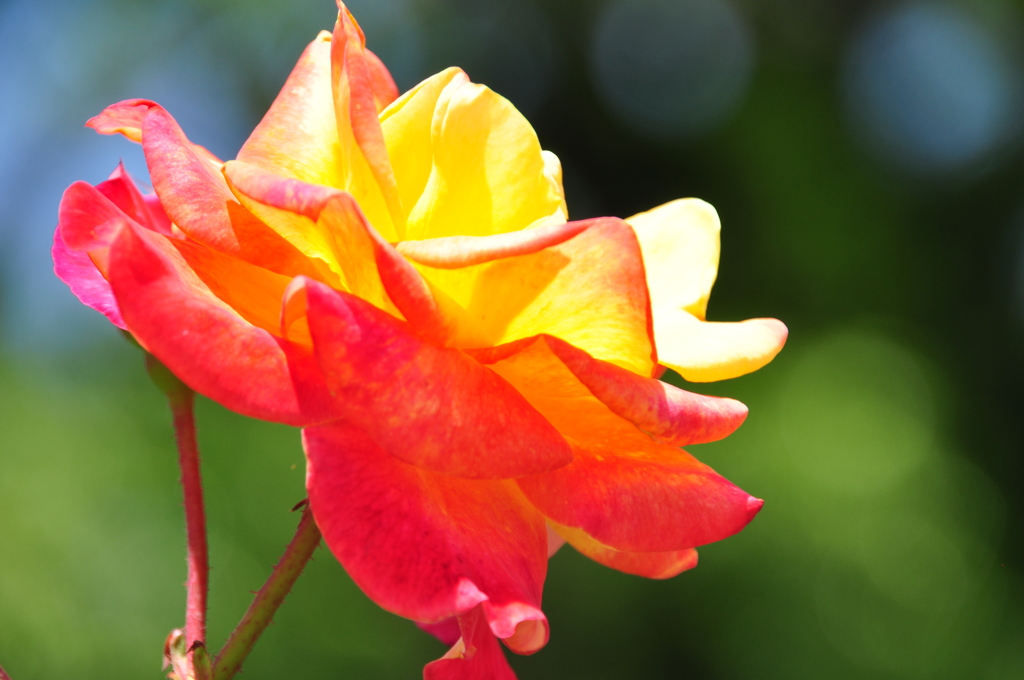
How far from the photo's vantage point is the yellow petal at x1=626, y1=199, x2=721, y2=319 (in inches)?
20.1

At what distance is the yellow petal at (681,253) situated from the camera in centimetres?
51

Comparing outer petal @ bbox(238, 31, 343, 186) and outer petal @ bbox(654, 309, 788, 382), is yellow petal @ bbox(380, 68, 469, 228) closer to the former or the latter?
outer petal @ bbox(238, 31, 343, 186)

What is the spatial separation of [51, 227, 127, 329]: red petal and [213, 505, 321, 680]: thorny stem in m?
0.14

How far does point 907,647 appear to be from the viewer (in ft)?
7.73

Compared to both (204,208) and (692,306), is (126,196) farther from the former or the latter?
(692,306)

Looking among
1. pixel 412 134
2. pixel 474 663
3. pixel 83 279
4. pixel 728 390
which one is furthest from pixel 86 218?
pixel 728 390

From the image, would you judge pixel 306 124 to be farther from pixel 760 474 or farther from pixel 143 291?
pixel 760 474

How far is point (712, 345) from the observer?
446 millimetres

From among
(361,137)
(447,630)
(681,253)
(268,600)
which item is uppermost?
(361,137)

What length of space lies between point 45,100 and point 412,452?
352 centimetres

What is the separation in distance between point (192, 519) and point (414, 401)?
0.25 meters

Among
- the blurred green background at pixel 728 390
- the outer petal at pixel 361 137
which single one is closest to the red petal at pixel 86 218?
the outer petal at pixel 361 137

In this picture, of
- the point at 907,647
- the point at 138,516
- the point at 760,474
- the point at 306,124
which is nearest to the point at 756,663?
the point at 907,647

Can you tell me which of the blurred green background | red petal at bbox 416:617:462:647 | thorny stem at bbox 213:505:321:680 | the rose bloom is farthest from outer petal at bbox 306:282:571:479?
the blurred green background
